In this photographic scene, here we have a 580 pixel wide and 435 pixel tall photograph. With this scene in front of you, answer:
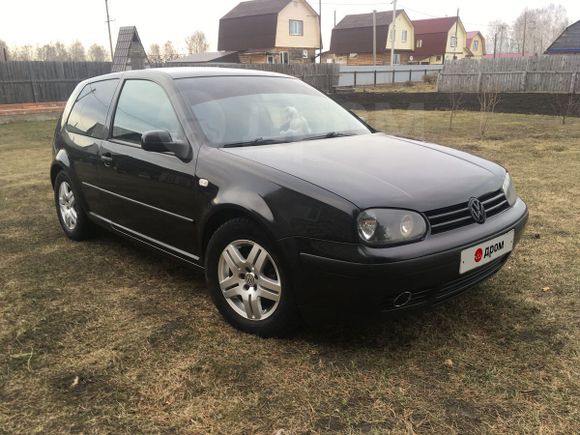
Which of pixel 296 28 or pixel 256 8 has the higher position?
pixel 256 8

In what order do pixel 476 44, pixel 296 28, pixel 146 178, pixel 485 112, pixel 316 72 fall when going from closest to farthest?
pixel 146 178 → pixel 485 112 → pixel 316 72 → pixel 296 28 → pixel 476 44

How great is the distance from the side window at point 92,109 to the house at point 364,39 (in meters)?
56.1

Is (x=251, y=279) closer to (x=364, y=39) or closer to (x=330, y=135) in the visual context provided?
(x=330, y=135)

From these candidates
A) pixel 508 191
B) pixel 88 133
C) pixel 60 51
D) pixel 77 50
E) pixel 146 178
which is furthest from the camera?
pixel 77 50

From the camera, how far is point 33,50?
78125mm

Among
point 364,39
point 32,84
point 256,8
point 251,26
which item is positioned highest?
point 256,8

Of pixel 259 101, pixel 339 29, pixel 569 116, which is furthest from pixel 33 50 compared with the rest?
pixel 259 101

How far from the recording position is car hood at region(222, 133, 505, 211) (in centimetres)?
265

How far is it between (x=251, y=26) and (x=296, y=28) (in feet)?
15.0

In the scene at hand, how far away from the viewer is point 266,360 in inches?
111

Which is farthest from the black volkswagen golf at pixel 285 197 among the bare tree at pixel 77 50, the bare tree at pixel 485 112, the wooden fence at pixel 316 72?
the bare tree at pixel 77 50

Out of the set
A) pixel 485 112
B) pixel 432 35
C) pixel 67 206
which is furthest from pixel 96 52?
pixel 67 206

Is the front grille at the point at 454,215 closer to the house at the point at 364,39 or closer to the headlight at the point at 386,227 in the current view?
the headlight at the point at 386,227

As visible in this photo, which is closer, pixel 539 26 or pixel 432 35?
pixel 432 35
